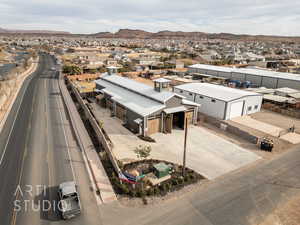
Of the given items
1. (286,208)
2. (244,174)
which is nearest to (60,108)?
(244,174)

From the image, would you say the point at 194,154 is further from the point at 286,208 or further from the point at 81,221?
the point at 81,221

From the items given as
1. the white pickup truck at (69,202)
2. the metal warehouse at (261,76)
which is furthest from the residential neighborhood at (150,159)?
the metal warehouse at (261,76)

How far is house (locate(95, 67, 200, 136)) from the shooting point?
26203 millimetres

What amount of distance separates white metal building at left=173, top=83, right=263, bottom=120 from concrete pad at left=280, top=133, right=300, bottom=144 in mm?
8147

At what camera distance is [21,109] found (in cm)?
3472

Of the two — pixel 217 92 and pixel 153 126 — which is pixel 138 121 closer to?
pixel 153 126

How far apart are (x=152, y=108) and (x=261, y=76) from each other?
4164 centimetres

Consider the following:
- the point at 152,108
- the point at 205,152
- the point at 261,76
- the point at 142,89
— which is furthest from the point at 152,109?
the point at 261,76

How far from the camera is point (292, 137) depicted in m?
26.9

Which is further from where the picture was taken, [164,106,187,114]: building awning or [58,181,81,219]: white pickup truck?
[164,106,187,114]: building awning

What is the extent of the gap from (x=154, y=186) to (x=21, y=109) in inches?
1178

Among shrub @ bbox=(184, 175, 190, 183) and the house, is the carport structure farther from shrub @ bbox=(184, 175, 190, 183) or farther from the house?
shrub @ bbox=(184, 175, 190, 183)

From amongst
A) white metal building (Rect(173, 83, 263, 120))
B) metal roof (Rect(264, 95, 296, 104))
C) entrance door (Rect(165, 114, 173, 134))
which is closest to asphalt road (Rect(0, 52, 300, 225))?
entrance door (Rect(165, 114, 173, 134))

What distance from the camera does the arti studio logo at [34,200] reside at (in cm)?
1417
